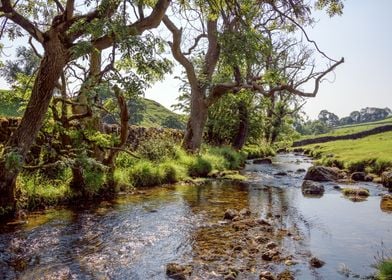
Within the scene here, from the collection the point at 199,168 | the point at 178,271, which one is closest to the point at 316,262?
the point at 178,271

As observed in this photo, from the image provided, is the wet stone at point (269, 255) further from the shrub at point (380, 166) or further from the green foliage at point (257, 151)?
the green foliage at point (257, 151)

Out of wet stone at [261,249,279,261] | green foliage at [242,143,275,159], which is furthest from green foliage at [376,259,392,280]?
green foliage at [242,143,275,159]

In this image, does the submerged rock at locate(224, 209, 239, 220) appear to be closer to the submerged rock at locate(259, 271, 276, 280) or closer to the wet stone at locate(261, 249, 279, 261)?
the wet stone at locate(261, 249, 279, 261)

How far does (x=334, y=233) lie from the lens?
1057 centimetres

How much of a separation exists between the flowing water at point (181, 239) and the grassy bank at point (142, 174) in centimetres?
76

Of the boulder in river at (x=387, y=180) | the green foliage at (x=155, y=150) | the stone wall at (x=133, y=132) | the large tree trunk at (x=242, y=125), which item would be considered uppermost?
the large tree trunk at (x=242, y=125)

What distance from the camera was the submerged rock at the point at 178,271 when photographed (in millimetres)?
6980

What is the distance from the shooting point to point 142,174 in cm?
1755

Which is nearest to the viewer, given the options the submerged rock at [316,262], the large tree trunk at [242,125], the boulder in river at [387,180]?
the submerged rock at [316,262]

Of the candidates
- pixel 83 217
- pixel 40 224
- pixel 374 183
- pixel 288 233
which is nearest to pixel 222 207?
pixel 288 233

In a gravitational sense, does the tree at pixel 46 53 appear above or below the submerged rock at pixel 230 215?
above

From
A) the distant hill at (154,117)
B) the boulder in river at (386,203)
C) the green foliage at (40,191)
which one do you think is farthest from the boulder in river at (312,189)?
the distant hill at (154,117)

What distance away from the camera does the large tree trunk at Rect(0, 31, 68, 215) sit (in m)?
10.3

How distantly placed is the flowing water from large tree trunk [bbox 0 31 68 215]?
1.11 m
